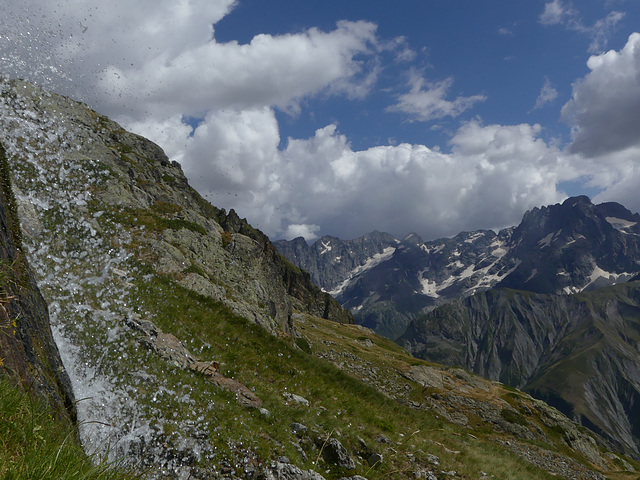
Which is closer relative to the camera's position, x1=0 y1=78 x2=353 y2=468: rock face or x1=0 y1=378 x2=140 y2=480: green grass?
x1=0 y1=378 x2=140 y2=480: green grass

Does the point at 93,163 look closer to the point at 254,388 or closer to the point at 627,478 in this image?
the point at 254,388

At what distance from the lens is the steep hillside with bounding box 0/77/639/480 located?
41.2 feet

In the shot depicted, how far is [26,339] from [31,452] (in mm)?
6273

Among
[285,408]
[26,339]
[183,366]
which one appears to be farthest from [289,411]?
[26,339]

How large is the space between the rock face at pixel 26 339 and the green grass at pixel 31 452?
219 cm

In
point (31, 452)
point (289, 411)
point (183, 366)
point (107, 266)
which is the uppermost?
point (107, 266)

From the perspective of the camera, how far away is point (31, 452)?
3779 millimetres

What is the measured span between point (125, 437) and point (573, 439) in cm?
8546

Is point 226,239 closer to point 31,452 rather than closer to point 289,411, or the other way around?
point 289,411

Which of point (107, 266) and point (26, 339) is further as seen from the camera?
point (107, 266)

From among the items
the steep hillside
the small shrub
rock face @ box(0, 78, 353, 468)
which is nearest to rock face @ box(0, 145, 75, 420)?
rock face @ box(0, 78, 353, 468)

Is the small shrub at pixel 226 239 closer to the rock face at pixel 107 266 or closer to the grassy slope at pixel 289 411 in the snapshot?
the rock face at pixel 107 266

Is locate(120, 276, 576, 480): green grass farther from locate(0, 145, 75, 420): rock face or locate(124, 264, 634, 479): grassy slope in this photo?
locate(0, 145, 75, 420): rock face

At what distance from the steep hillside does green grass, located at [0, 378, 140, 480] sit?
17.1 inches
